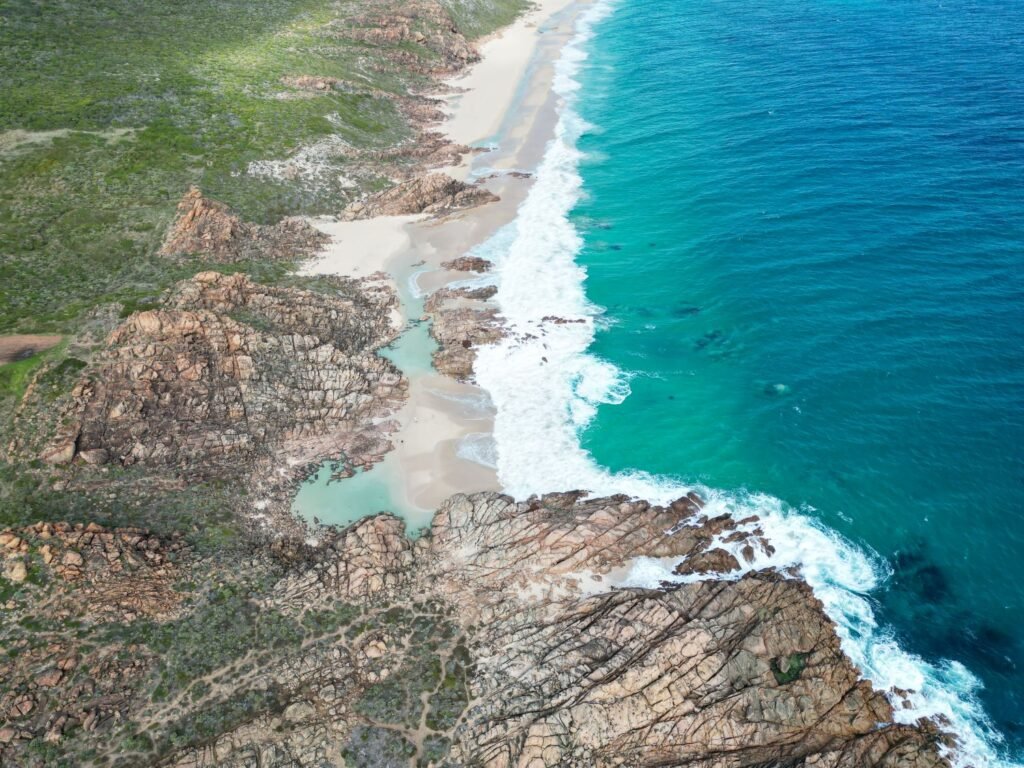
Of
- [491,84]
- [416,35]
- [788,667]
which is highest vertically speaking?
[416,35]

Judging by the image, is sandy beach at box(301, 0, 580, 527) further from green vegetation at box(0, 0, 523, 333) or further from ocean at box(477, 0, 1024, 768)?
green vegetation at box(0, 0, 523, 333)

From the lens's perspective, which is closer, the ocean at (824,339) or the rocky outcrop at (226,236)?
the ocean at (824,339)

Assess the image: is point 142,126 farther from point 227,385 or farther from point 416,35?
point 416,35

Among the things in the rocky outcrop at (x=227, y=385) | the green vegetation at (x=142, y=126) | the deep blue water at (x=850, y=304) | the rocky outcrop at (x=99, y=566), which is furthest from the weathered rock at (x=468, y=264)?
the rocky outcrop at (x=99, y=566)

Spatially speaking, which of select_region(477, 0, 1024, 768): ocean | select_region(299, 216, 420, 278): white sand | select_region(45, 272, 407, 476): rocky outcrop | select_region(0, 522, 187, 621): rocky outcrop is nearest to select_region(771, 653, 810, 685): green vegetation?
select_region(477, 0, 1024, 768): ocean

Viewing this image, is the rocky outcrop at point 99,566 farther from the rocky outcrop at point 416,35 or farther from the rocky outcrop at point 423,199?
the rocky outcrop at point 416,35

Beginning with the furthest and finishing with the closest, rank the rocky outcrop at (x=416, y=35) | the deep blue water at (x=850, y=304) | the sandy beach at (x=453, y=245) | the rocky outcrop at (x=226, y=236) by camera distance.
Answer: the rocky outcrop at (x=416, y=35) → the rocky outcrop at (x=226, y=236) → the sandy beach at (x=453, y=245) → the deep blue water at (x=850, y=304)

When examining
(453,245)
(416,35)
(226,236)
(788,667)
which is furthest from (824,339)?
(416,35)
